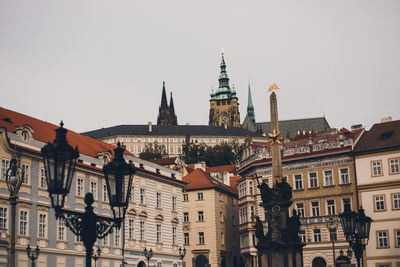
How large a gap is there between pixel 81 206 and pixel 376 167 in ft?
89.4

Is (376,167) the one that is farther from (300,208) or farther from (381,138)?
(300,208)

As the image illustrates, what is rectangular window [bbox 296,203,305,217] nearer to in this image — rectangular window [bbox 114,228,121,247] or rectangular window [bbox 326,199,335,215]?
rectangular window [bbox 326,199,335,215]

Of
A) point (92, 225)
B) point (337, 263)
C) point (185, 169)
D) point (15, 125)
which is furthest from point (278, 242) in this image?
point (185, 169)

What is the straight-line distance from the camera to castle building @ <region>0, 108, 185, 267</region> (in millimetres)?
40875

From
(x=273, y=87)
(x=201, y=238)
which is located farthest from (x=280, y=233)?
(x=201, y=238)

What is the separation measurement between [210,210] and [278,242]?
32.3 m

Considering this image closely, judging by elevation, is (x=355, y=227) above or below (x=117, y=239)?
below

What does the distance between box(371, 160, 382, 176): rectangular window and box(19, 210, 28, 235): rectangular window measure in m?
31.9

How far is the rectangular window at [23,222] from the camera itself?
40628 mm

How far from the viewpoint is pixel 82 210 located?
4647 cm

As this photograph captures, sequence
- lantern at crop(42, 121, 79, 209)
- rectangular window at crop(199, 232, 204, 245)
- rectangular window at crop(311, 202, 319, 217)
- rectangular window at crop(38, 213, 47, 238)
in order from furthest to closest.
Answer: rectangular window at crop(199, 232, 204, 245)
rectangular window at crop(311, 202, 319, 217)
rectangular window at crop(38, 213, 47, 238)
lantern at crop(42, 121, 79, 209)

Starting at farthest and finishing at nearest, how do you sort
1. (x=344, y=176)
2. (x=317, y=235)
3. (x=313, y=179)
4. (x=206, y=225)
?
(x=206, y=225), (x=313, y=179), (x=317, y=235), (x=344, y=176)

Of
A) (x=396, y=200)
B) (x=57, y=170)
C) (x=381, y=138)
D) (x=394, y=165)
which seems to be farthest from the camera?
(x=381, y=138)

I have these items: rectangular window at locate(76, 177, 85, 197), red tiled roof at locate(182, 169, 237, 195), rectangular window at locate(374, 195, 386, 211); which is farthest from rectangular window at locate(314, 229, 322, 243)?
rectangular window at locate(76, 177, 85, 197)
